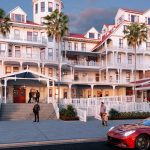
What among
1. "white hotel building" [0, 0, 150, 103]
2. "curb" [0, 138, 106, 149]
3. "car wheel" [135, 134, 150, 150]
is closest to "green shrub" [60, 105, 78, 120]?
"curb" [0, 138, 106, 149]

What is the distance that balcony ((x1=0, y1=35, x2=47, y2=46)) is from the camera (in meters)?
44.8

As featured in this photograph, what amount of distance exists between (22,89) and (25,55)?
525 cm

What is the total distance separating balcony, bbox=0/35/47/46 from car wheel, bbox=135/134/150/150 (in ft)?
115

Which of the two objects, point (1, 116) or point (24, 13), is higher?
point (24, 13)

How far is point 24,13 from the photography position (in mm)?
48031

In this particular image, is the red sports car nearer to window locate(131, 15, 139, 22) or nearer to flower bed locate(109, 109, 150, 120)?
flower bed locate(109, 109, 150, 120)

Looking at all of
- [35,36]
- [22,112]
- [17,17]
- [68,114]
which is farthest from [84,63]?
[68,114]

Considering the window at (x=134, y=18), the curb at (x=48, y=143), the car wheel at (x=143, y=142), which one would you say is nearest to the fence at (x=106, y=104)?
the curb at (x=48, y=143)

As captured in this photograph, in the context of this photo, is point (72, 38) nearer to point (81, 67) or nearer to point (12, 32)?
point (81, 67)

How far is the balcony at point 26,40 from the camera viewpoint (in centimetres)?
4484

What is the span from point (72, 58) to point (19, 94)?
1255cm

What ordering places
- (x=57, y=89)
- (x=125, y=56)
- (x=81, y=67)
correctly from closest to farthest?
(x=57, y=89) → (x=81, y=67) → (x=125, y=56)

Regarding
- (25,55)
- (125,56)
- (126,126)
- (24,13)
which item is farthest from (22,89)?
(126,126)

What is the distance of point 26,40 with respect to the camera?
4619cm
